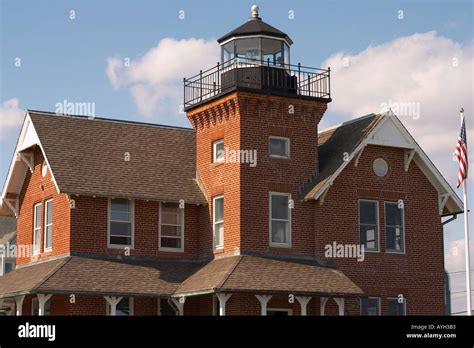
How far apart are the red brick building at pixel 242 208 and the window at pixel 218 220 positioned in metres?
0.07

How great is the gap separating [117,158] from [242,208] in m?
5.72

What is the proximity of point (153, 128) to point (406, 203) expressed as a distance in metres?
10.5

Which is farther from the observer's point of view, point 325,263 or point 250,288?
point 325,263

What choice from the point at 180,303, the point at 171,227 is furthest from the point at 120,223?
the point at 180,303

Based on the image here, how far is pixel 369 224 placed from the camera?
1403 inches

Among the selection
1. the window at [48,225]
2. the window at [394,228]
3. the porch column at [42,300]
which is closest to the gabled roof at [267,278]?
the window at [394,228]

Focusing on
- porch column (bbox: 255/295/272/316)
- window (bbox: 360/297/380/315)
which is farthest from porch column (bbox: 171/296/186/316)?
window (bbox: 360/297/380/315)

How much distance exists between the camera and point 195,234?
118 feet

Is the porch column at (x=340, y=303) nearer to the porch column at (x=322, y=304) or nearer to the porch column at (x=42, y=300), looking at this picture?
the porch column at (x=322, y=304)

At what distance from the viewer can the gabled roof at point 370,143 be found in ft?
114

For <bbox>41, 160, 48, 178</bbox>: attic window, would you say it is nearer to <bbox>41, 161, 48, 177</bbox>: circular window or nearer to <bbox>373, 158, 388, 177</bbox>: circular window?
<bbox>41, 161, 48, 177</bbox>: circular window

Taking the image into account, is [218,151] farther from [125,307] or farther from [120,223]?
[125,307]
